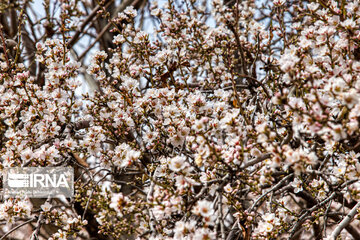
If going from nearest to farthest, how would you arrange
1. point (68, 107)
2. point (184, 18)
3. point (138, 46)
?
1. point (68, 107)
2. point (138, 46)
3. point (184, 18)

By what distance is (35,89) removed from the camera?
8.60ft

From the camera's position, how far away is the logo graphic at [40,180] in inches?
96.1

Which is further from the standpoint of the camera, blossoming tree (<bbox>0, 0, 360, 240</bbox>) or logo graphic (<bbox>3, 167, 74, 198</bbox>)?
logo graphic (<bbox>3, 167, 74, 198</bbox>)

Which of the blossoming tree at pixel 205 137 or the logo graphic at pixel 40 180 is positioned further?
the logo graphic at pixel 40 180

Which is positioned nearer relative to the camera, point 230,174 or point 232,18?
point 230,174

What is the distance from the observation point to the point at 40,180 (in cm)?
263

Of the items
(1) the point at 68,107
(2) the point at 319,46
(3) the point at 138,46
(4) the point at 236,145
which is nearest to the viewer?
(4) the point at 236,145

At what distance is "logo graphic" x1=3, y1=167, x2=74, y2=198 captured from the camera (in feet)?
8.01

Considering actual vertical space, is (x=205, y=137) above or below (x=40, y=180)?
below

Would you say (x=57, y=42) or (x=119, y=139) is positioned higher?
(x=57, y=42)

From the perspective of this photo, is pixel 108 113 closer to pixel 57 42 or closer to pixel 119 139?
pixel 119 139

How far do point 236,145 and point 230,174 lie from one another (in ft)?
0.54

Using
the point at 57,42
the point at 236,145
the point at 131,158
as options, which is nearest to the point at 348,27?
the point at 236,145

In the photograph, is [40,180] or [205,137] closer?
[205,137]
